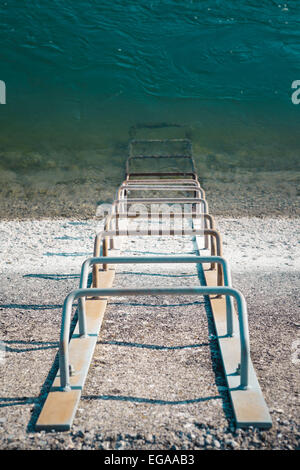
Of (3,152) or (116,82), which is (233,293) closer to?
(3,152)

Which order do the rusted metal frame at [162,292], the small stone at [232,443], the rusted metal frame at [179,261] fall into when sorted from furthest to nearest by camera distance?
the rusted metal frame at [179,261] < the rusted metal frame at [162,292] < the small stone at [232,443]

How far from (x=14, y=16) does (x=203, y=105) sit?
13.0 metres

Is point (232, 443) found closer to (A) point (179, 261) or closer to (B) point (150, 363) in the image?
(B) point (150, 363)

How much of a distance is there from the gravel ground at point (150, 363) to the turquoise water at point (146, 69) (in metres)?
12.9

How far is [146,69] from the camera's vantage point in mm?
23312

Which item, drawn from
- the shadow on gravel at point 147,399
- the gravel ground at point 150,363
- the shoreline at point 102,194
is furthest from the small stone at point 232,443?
the shoreline at point 102,194

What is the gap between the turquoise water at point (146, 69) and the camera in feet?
61.6

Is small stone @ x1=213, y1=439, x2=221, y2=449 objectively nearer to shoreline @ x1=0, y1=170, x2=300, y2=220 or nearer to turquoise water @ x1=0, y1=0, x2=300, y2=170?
shoreline @ x1=0, y1=170, x2=300, y2=220

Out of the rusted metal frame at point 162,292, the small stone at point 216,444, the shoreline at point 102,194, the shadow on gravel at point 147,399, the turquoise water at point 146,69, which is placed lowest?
the small stone at point 216,444

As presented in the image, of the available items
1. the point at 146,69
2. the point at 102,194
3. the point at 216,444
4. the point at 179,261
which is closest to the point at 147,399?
the point at 216,444

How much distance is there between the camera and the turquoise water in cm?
1877

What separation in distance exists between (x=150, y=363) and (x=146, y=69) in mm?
22553

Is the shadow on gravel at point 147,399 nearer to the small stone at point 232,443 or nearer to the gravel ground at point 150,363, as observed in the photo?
the gravel ground at point 150,363
